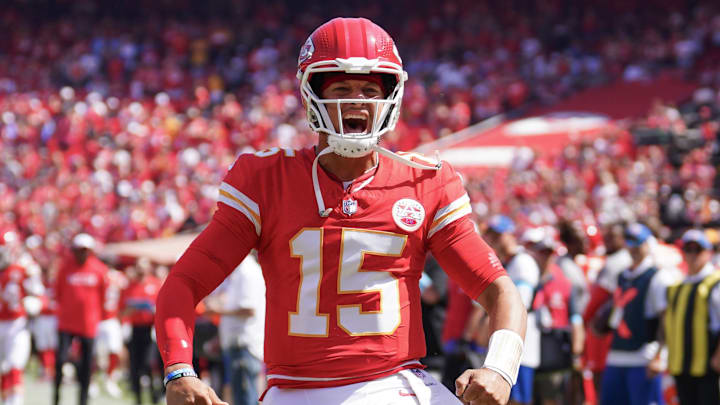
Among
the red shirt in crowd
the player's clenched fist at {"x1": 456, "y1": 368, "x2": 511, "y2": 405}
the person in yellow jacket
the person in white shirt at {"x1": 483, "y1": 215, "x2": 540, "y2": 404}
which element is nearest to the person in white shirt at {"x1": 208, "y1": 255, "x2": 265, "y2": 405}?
the person in white shirt at {"x1": 483, "y1": 215, "x2": 540, "y2": 404}

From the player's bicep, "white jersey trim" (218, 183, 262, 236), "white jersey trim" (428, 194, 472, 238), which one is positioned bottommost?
the player's bicep

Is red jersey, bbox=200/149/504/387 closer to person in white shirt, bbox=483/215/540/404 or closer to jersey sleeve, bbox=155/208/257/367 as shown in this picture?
jersey sleeve, bbox=155/208/257/367

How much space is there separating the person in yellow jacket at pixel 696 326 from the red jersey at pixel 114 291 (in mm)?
5607

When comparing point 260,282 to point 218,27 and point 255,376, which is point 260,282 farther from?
point 218,27

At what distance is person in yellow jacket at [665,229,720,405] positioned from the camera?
6.52 m

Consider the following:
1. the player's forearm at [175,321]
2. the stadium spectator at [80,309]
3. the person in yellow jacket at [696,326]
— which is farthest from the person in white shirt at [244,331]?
the player's forearm at [175,321]

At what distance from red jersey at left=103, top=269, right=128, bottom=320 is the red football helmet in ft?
25.4

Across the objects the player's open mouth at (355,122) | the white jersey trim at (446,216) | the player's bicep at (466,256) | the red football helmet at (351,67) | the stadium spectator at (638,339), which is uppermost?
the red football helmet at (351,67)

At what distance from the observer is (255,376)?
7.63 m

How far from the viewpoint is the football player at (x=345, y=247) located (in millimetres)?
2629

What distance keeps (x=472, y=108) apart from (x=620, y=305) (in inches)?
592

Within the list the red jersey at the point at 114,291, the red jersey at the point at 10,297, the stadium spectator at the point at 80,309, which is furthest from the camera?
the red jersey at the point at 114,291

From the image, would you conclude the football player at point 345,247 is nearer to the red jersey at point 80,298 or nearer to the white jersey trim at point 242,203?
the white jersey trim at point 242,203

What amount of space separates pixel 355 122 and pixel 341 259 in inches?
14.6
